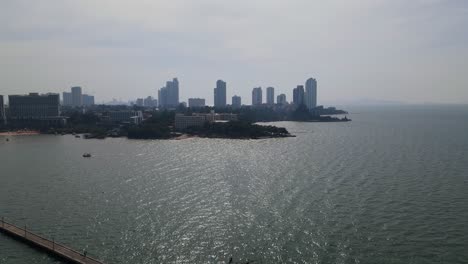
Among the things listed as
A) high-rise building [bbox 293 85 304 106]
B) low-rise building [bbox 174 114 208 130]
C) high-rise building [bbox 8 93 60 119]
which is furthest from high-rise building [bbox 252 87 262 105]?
low-rise building [bbox 174 114 208 130]

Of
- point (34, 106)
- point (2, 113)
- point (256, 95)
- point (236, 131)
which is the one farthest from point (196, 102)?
point (236, 131)

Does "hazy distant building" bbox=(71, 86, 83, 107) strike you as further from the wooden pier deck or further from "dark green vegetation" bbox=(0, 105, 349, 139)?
the wooden pier deck

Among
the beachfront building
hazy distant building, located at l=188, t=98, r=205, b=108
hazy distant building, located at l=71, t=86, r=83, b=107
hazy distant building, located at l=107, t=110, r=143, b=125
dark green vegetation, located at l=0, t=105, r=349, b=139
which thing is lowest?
dark green vegetation, located at l=0, t=105, r=349, b=139

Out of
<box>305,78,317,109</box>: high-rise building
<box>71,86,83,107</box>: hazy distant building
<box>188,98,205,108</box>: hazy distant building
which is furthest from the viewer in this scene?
<box>71,86,83,107</box>: hazy distant building

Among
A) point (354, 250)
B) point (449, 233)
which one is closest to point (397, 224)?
point (449, 233)

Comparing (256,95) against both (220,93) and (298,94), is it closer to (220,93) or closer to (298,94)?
(220,93)

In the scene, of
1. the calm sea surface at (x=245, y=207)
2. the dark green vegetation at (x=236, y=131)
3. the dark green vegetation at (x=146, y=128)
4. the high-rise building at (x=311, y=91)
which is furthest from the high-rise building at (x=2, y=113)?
the high-rise building at (x=311, y=91)
